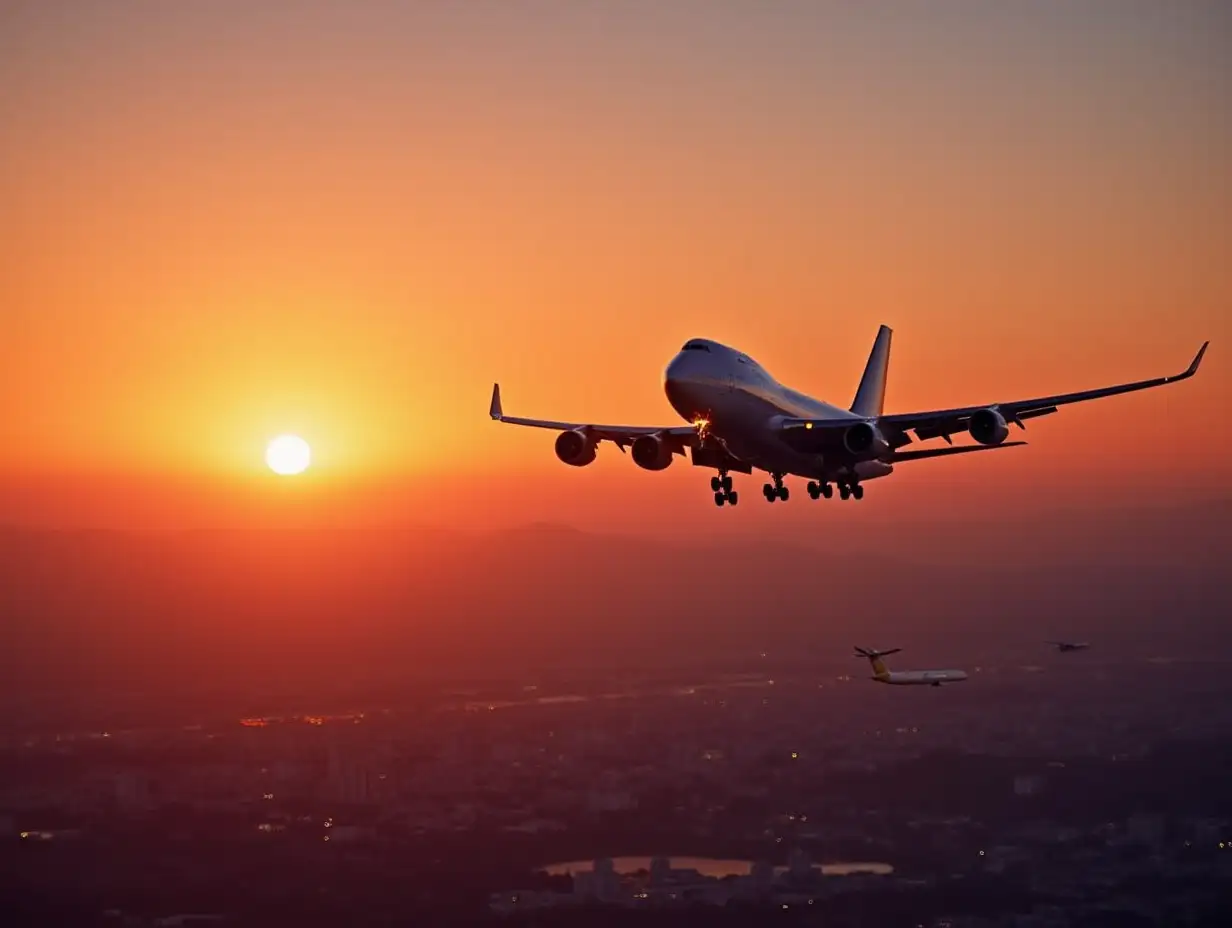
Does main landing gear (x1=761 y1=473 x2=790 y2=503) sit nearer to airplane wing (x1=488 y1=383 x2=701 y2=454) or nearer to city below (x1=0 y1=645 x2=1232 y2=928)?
airplane wing (x1=488 y1=383 x2=701 y2=454)

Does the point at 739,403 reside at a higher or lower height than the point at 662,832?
lower

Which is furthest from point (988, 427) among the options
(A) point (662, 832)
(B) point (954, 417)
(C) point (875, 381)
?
(A) point (662, 832)

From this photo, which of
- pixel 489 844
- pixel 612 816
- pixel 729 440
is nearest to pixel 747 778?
pixel 612 816

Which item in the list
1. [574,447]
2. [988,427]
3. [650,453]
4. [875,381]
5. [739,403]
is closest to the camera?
[739,403]

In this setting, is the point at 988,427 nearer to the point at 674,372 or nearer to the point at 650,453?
the point at 674,372

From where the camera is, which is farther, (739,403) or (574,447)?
(574,447)

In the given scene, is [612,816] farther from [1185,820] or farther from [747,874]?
[1185,820]

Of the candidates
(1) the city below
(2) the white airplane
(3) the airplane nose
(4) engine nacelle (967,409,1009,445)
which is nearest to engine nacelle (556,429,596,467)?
(2) the white airplane

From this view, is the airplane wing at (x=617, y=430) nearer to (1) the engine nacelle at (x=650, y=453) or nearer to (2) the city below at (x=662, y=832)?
(1) the engine nacelle at (x=650, y=453)
